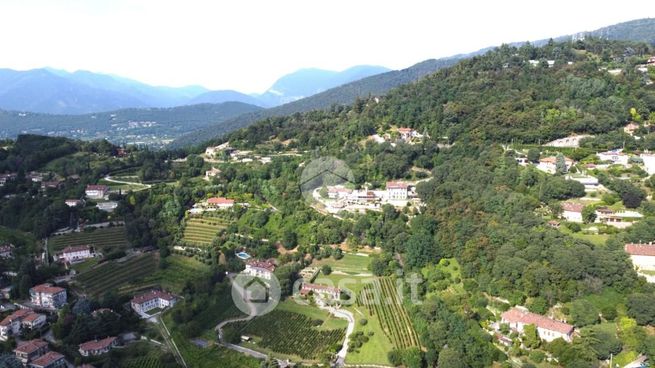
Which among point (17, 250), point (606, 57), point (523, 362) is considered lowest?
point (523, 362)

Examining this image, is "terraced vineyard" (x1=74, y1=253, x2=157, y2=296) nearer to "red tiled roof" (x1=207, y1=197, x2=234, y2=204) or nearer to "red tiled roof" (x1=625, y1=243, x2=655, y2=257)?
"red tiled roof" (x1=207, y1=197, x2=234, y2=204)

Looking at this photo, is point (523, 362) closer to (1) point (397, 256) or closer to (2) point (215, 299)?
(1) point (397, 256)

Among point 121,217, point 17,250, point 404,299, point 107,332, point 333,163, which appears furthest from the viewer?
point 333,163

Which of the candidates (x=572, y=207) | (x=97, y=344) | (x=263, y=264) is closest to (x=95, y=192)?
(x=263, y=264)

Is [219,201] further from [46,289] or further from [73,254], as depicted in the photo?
[46,289]

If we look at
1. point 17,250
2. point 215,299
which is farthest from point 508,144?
point 17,250
